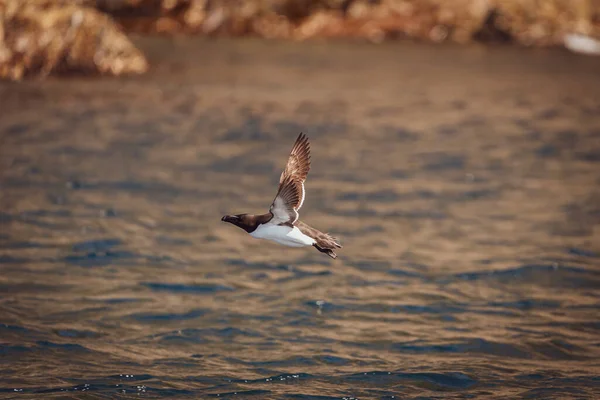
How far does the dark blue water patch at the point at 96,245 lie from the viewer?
1652 cm

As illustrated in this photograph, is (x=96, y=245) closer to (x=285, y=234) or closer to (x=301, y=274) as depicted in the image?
(x=301, y=274)

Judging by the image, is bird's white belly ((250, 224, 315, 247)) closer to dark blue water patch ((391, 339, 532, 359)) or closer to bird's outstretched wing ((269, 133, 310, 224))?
bird's outstretched wing ((269, 133, 310, 224))

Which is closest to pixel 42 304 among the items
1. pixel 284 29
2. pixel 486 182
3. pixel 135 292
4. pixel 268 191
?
pixel 135 292

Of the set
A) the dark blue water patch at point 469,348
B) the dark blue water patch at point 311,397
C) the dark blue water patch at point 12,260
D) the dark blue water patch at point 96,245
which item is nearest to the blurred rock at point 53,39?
the dark blue water patch at point 96,245

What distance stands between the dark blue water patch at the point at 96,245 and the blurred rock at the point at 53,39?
13.8m

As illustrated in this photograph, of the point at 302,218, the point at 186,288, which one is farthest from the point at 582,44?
the point at 186,288

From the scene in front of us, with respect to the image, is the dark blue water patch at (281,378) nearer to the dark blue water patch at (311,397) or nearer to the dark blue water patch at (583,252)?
the dark blue water patch at (311,397)

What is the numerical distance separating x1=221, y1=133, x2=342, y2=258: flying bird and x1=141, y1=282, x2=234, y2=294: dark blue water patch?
4306 millimetres

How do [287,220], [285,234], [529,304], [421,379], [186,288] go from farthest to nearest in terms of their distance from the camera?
[186,288] → [529,304] → [421,379] → [287,220] → [285,234]

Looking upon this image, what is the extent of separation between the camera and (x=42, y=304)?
14055mm

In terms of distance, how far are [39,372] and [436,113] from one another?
732 inches

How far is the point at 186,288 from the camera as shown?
15.0 metres

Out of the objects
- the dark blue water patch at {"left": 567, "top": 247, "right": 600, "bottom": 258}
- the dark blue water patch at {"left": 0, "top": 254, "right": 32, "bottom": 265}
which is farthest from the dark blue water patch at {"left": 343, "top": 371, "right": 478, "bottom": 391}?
the dark blue water patch at {"left": 0, "top": 254, "right": 32, "bottom": 265}

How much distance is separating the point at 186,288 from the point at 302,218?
3.91m
